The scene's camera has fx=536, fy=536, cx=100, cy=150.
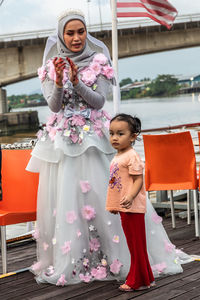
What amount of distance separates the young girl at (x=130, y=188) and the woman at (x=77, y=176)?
30cm

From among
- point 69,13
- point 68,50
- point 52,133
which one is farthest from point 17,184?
point 69,13

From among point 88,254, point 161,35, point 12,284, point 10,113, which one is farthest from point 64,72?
point 10,113

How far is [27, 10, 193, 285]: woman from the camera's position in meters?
3.20

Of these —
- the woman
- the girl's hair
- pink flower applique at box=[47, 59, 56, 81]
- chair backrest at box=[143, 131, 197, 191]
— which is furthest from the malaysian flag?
the girl's hair

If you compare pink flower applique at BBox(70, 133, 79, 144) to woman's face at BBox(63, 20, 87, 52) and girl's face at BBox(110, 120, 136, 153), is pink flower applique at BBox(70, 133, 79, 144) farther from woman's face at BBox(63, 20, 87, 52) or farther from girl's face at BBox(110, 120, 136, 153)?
woman's face at BBox(63, 20, 87, 52)

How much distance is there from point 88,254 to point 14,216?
0.59 m

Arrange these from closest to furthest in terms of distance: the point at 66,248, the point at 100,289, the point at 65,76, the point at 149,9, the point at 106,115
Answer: the point at 100,289
the point at 66,248
the point at 65,76
the point at 106,115
the point at 149,9

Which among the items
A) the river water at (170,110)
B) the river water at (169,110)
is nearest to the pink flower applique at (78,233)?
the river water at (169,110)

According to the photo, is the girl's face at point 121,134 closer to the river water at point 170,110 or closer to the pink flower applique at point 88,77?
the pink flower applique at point 88,77

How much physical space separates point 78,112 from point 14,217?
825mm

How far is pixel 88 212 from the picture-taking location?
10.6 feet

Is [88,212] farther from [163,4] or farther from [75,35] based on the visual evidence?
[163,4]

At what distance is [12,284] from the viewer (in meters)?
3.30

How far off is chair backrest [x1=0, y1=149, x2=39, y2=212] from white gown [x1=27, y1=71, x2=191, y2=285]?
1.30ft
